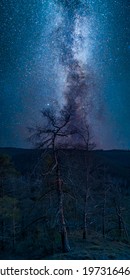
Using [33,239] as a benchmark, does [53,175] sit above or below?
above

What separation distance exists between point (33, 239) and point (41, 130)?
1515cm

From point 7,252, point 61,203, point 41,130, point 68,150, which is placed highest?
point 41,130

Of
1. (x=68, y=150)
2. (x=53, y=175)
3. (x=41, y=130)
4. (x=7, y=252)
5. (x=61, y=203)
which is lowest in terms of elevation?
(x=7, y=252)

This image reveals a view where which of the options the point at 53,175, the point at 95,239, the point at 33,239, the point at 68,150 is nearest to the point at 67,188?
the point at 53,175

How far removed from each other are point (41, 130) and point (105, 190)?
12751 millimetres

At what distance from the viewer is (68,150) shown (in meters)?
16.5

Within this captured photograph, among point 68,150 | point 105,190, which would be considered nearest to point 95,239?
point 105,190
